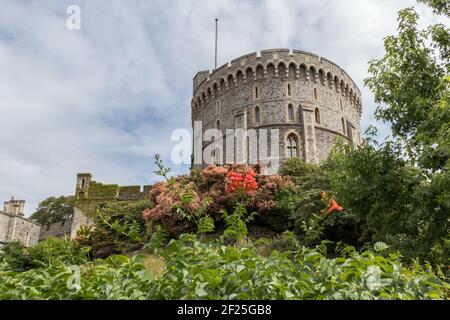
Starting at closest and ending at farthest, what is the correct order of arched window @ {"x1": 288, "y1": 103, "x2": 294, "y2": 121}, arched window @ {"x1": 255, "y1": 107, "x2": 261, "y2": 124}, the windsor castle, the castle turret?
the windsor castle → arched window @ {"x1": 288, "y1": 103, "x2": 294, "y2": 121} → arched window @ {"x1": 255, "y1": 107, "x2": 261, "y2": 124} → the castle turret

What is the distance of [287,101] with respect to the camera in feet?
99.7

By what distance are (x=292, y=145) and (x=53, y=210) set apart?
1268 inches

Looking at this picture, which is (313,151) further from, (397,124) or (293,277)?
(293,277)

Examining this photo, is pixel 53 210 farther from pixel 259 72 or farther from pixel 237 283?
pixel 237 283

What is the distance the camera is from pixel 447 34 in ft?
28.7

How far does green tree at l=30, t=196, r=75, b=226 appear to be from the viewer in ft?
154

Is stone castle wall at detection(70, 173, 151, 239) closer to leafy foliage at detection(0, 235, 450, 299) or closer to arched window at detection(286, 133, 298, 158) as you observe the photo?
arched window at detection(286, 133, 298, 158)

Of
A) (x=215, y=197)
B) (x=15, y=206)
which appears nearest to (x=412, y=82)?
(x=215, y=197)

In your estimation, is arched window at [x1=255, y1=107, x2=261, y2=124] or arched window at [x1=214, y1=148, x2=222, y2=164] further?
arched window at [x1=214, y1=148, x2=222, y2=164]

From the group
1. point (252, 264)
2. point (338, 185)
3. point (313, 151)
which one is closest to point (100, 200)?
point (313, 151)

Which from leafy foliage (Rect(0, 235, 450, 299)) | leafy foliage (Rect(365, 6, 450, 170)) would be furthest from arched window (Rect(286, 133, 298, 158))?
leafy foliage (Rect(0, 235, 450, 299))

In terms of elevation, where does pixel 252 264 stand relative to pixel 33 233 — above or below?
below

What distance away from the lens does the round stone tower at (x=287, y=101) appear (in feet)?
96.8
